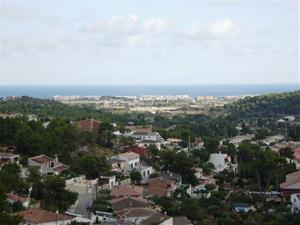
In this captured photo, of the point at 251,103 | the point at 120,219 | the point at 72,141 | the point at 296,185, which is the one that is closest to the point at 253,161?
the point at 296,185

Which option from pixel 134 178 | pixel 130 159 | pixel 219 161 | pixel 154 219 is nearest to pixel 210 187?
pixel 134 178

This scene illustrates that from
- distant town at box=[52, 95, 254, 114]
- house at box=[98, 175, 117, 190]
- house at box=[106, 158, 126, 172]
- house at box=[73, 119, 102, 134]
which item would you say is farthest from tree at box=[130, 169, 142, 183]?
distant town at box=[52, 95, 254, 114]

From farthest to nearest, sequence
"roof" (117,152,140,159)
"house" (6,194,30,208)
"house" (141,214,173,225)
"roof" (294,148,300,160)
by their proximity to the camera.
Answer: "roof" (294,148,300,160)
"roof" (117,152,140,159)
"house" (6,194,30,208)
"house" (141,214,173,225)

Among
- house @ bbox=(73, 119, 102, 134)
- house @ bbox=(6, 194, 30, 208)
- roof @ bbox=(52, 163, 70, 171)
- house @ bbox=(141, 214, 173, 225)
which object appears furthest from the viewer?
house @ bbox=(73, 119, 102, 134)

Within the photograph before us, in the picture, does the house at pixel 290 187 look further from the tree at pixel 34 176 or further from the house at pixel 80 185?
the tree at pixel 34 176

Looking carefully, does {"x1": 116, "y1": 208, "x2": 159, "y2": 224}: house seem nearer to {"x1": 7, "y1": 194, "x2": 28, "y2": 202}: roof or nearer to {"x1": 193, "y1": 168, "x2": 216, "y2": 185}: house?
{"x1": 7, "y1": 194, "x2": 28, "y2": 202}: roof

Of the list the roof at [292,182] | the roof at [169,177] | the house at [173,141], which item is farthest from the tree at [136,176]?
the house at [173,141]

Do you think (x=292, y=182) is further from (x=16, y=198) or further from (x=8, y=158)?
(x=8, y=158)
